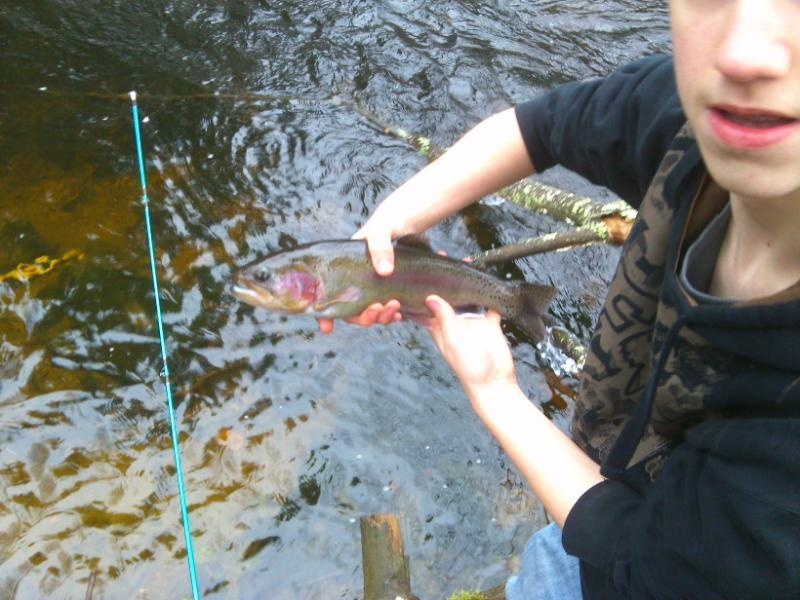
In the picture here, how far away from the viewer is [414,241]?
283 cm

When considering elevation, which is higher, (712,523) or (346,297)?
(712,523)

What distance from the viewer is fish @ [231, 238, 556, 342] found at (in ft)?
9.25

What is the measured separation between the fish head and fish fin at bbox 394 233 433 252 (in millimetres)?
308

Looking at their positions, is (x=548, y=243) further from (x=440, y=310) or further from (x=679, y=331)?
(x=679, y=331)

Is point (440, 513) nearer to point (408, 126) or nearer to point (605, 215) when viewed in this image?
point (605, 215)

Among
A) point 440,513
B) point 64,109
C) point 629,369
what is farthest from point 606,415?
point 64,109

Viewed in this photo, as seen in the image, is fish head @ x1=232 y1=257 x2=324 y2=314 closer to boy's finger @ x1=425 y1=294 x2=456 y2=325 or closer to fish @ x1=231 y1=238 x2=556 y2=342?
fish @ x1=231 y1=238 x2=556 y2=342

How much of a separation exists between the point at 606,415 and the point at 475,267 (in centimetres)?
106

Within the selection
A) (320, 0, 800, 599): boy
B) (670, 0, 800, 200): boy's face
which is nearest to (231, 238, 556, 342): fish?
(320, 0, 800, 599): boy

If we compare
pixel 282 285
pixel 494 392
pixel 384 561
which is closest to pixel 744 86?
pixel 494 392

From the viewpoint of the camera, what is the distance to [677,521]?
1590 millimetres

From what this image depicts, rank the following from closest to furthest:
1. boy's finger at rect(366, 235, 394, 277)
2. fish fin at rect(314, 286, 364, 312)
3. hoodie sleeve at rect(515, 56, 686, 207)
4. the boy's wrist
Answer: hoodie sleeve at rect(515, 56, 686, 207)
the boy's wrist
boy's finger at rect(366, 235, 394, 277)
fish fin at rect(314, 286, 364, 312)

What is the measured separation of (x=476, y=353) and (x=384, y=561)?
1.07 meters

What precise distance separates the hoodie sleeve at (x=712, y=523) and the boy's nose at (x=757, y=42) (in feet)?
1.89
